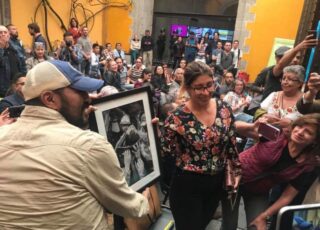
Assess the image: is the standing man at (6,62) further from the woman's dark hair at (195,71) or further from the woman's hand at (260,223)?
the woman's hand at (260,223)

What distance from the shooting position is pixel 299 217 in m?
1.67

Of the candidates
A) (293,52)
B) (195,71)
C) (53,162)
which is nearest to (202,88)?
(195,71)

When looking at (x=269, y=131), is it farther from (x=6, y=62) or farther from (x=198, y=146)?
(x=6, y=62)

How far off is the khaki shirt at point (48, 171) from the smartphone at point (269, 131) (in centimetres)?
120

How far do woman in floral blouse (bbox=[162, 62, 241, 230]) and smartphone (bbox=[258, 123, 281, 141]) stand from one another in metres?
0.20

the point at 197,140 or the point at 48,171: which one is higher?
the point at 48,171

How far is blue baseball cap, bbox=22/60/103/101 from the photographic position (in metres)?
1.16

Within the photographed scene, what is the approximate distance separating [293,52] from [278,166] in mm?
1282

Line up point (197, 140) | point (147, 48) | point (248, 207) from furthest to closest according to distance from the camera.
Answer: point (147, 48) < point (248, 207) < point (197, 140)

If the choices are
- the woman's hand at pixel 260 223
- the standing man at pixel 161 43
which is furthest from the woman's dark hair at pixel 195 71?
the standing man at pixel 161 43

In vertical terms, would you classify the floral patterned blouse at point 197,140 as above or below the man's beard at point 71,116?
below

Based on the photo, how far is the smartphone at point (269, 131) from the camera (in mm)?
1952

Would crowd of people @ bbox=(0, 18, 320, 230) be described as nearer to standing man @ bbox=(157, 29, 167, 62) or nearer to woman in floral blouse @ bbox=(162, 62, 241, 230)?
woman in floral blouse @ bbox=(162, 62, 241, 230)

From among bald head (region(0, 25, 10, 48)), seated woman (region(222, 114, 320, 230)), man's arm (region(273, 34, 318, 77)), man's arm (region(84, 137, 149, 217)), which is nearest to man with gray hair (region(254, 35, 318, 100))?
man's arm (region(273, 34, 318, 77))
